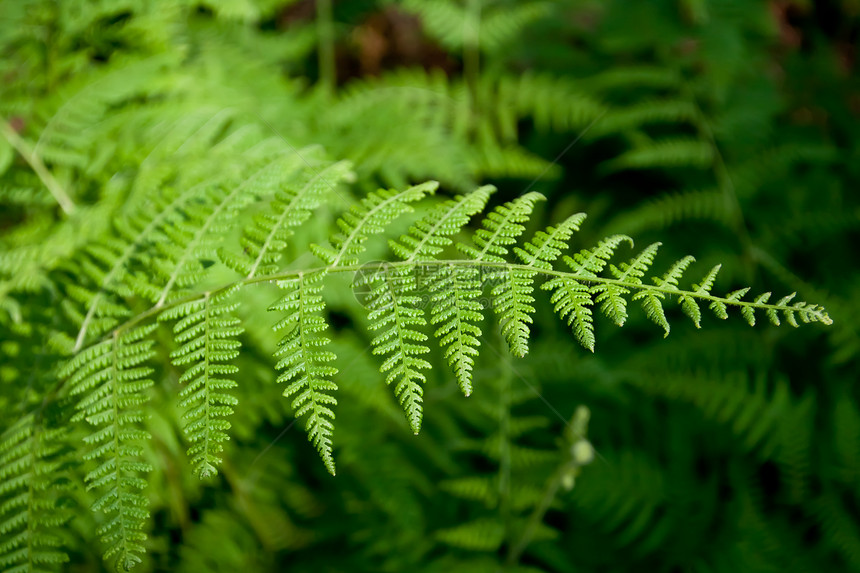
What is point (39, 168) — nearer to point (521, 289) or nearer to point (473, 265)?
point (473, 265)

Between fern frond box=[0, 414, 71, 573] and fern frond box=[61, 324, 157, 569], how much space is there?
137mm

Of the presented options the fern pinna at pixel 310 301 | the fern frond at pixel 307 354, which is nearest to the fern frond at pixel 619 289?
the fern pinna at pixel 310 301

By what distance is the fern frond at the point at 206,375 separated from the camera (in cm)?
110

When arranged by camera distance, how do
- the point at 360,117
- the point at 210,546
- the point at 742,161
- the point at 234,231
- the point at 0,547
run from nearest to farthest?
1. the point at 0,547
2. the point at 210,546
3. the point at 234,231
4. the point at 742,161
5. the point at 360,117

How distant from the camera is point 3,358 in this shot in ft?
5.02

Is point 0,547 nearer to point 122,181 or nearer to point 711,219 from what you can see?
point 122,181

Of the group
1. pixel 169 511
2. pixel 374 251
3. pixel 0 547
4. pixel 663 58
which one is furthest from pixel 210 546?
pixel 663 58

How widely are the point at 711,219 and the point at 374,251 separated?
58.9 inches

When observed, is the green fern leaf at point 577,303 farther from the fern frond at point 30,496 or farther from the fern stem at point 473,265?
the fern frond at point 30,496

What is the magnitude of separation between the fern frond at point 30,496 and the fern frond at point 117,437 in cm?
14

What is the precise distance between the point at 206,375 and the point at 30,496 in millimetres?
542

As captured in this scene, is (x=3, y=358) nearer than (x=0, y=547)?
No

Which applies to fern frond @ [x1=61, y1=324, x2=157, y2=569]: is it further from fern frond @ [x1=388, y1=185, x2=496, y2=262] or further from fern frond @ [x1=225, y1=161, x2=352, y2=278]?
fern frond @ [x1=388, y1=185, x2=496, y2=262]

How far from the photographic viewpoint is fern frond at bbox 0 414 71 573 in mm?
1227
